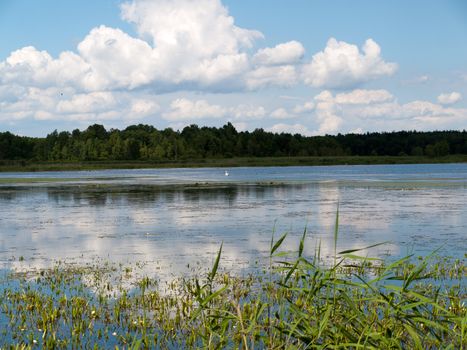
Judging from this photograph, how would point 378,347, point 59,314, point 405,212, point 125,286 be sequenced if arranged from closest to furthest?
point 378,347 < point 59,314 < point 125,286 < point 405,212

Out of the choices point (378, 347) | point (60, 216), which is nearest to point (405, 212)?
point (60, 216)

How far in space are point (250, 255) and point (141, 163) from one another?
183 meters

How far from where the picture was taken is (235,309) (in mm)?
12117

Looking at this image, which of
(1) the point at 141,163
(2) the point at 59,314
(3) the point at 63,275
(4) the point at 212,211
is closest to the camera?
(2) the point at 59,314

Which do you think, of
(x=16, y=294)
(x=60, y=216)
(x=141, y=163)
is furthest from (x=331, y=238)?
(x=141, y=163)

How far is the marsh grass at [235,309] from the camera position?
27.8 ft

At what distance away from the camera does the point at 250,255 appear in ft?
63.4

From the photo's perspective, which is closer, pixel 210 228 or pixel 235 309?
pixel 235 309

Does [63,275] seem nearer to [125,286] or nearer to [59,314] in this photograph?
[125,286]

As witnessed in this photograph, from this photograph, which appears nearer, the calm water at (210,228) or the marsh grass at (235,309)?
the marsh grass at (235,309)

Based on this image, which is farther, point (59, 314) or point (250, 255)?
point (250, 255)

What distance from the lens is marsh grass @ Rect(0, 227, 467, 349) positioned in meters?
8.48

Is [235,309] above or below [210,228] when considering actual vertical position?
above

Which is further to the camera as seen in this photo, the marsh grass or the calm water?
the calm water
